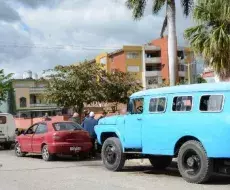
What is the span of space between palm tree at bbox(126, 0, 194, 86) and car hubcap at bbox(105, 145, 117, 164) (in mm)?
8076

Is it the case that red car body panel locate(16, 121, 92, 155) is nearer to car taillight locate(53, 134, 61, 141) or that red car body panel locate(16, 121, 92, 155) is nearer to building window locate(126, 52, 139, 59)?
car taillight locate(53, 134, 61, 141)

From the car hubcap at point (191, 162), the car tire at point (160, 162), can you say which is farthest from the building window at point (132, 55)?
the car hubcap at point (191, 162)

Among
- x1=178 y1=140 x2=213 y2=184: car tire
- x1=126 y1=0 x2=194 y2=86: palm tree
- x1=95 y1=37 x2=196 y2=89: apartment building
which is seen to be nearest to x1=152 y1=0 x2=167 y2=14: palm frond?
x1=126 y1=0 x2=194 y2=86: palm tree

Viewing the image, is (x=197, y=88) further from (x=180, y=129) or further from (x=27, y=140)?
(x=27, y=140)

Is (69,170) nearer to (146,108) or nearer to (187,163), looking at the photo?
(146,108)

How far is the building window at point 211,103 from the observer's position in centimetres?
1127

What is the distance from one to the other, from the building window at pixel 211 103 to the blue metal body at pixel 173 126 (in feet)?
0.31

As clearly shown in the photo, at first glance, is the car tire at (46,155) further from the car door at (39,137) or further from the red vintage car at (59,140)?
the car door at (39,137)

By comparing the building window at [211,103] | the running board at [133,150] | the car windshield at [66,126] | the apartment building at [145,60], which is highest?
the apartment building at [145,60]

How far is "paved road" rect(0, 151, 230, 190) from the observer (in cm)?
1130

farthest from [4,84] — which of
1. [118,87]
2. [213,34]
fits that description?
[213,34]

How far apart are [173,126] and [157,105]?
1.05 meters

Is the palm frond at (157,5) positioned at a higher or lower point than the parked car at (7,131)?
higher

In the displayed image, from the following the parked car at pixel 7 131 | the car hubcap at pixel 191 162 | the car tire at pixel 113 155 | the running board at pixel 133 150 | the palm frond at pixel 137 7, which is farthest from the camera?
the parked car at pixel 7 131
